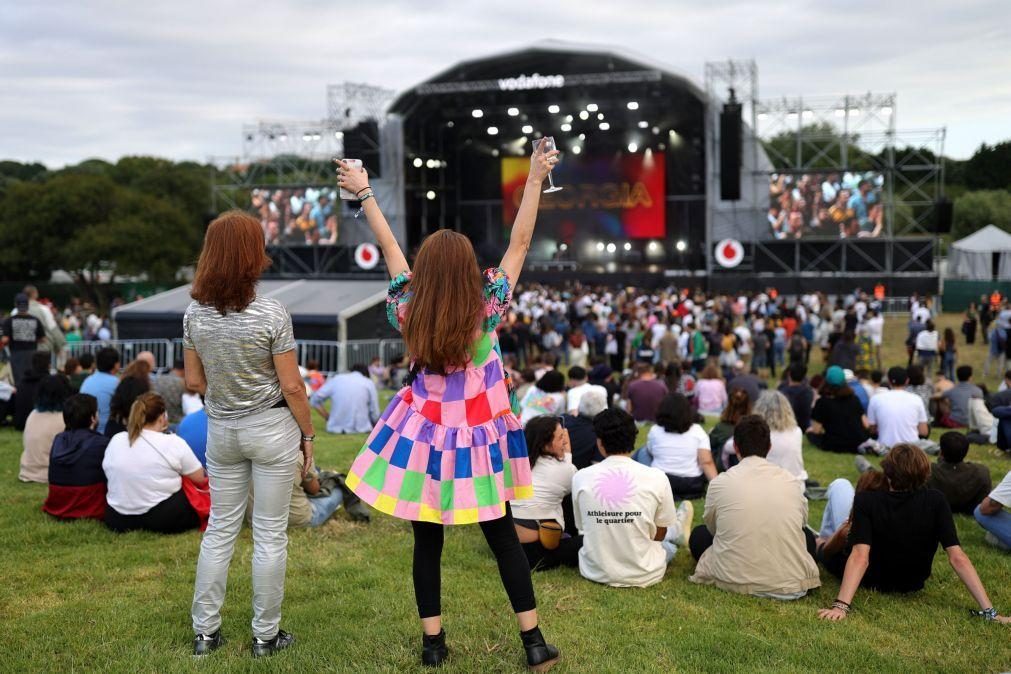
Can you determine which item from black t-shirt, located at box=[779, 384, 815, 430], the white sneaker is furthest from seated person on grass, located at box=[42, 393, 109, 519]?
black t-shirt, located at box=[779, 384, 815, 430]

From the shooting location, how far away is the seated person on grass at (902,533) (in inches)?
145

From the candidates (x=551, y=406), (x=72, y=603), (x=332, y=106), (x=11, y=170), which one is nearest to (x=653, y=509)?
(x=72, y=603)

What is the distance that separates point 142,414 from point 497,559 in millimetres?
2650

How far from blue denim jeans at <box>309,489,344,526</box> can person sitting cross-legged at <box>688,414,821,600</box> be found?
224 cm

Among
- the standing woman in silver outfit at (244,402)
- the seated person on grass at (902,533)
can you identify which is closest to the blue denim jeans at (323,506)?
the standing woman in silver outfit at (244,402)

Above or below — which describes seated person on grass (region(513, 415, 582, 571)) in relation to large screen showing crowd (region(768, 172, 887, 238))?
below

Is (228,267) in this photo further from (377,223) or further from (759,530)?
(759,530)

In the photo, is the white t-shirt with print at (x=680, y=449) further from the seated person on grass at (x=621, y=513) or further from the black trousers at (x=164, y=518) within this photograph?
the black trousers at (x=164, y=518)

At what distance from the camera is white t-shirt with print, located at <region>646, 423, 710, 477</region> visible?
232 inches

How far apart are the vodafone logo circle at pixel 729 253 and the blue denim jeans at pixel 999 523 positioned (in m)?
22.6

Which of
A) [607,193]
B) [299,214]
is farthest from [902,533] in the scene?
[607,193]

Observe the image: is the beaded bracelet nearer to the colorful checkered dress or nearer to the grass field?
the grass field

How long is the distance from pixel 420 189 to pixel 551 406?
78.2ft

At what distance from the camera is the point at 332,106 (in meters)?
27.6
